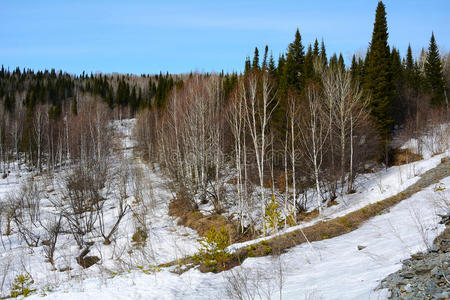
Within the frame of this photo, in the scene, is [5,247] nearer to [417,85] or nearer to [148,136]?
[148,136]

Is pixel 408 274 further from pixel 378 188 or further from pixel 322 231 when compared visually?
pixel 378 188

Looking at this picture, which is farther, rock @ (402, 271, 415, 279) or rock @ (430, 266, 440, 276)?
rock @ (402, 271, 415, 279)

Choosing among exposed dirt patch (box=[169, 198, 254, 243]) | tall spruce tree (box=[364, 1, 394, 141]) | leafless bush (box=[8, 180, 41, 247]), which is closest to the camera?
exposed dirt patch (box=[169, 198, 254, 243])

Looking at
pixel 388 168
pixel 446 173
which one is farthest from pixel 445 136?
pixel 446 173

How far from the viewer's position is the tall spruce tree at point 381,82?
25469 millimetres

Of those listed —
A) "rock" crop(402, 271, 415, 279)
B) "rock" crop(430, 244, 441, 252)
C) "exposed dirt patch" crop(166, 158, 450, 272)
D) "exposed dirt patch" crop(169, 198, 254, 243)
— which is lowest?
"exposed dirt patch" crop(169, 198, 254, 243)

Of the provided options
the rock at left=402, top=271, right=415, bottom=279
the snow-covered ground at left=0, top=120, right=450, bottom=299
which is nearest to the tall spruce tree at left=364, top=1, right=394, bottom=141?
the snow-covered ground at left=0, top=120, right=450, bottom=299

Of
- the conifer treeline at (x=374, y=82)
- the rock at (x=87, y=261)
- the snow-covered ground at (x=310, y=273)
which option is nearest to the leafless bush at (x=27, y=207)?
the rock at (x=87, y=261)

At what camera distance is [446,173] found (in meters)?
14.7

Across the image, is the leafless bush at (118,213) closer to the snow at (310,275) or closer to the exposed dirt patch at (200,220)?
the exposed dirt patch at (200,220)

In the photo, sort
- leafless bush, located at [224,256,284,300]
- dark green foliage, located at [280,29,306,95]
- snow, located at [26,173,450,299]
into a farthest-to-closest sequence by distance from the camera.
Answer: dark green foliage, located at [280,29,306,95]
leafless bush, located at [224,256,284,300]
snow, located at [26,173,450,299]

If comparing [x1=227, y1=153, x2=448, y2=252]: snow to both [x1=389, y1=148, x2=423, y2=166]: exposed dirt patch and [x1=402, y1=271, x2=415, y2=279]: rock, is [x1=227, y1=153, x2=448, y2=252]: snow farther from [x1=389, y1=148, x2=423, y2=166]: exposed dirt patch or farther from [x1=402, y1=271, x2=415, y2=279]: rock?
[x1=402, y1=271, x2=415, y2=279]: rock

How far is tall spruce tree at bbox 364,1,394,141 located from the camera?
83.6 ft

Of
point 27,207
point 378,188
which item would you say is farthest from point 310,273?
point 27,207
